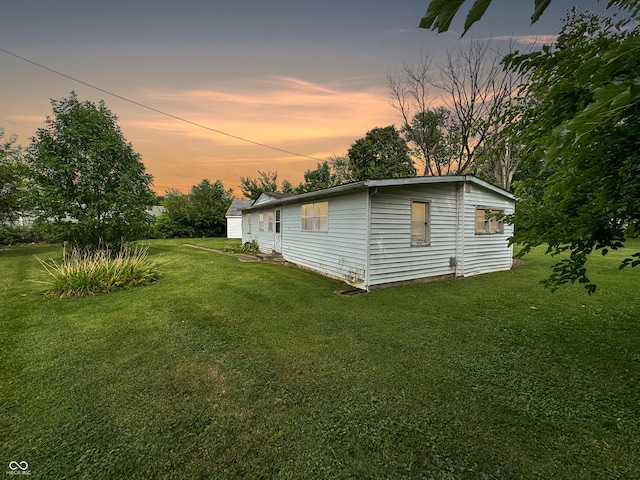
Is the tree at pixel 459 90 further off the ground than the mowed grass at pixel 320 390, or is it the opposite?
the tree at pixel 459 90

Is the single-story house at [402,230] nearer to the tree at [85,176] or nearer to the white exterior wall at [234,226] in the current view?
the tree at [85,176]

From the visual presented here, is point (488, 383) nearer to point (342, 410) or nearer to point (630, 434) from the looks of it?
point (630, 434)

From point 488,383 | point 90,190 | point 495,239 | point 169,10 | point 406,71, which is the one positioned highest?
point 406,71

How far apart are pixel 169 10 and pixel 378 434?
1092 cm

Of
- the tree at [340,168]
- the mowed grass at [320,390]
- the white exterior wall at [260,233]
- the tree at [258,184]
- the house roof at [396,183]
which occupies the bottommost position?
the mowed grass at [320,390]

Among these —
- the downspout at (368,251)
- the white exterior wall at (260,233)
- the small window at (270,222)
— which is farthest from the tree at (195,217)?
the downspout at (368,251)

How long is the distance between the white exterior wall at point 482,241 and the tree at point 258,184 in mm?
21256

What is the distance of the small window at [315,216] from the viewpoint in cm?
848

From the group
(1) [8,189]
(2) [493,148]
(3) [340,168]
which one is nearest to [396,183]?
(2) [493,148]

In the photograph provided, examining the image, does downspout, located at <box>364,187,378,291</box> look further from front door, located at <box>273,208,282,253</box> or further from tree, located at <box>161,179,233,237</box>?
tree, located at <box>161,179,233,237</box>

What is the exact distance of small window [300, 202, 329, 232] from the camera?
8.48 m

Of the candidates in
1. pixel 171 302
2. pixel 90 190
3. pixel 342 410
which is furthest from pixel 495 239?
pixel 90 190

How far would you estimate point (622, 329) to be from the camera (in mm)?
4203

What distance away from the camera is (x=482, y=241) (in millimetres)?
8641
